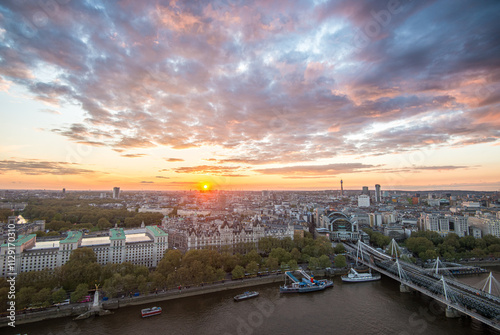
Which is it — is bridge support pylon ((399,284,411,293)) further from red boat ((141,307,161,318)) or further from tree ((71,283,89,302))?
tree ((71,283,89,302))

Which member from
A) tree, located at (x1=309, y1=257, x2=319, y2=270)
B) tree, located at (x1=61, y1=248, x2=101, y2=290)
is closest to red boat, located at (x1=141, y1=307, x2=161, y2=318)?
tree, located at (x1=61, y1=248, x2=101, y2=290)

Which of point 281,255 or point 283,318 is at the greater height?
point 281,255

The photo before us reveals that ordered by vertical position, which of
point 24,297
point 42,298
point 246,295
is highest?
point 24,297

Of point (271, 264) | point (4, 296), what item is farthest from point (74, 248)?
point (271, 264)

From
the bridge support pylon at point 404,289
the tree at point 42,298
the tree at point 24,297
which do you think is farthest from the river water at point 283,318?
the tree at point 24,297

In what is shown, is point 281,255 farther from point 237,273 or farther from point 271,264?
point 237,273

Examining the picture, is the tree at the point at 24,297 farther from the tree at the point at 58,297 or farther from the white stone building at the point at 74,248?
the white stone building at the point at 74,248

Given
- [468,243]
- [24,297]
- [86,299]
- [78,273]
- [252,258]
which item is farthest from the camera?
[468,243]
